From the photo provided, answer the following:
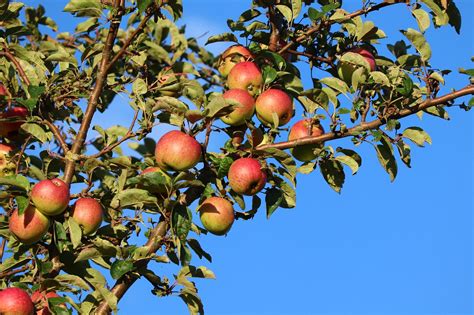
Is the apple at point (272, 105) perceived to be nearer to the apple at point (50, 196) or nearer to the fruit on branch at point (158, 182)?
A: the fruit on branch at point (158, 182)

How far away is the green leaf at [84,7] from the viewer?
4250 millimetres

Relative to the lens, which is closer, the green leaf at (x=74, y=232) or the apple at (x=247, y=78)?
the green leaf at (x=74, y=232)

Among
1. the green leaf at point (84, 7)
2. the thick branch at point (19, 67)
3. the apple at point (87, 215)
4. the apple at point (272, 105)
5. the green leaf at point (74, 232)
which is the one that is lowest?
the green leaf at point (74, 232)

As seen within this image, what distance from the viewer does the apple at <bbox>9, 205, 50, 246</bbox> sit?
3.73 m

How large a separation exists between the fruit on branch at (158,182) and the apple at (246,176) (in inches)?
12.7

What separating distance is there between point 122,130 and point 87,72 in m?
0.43

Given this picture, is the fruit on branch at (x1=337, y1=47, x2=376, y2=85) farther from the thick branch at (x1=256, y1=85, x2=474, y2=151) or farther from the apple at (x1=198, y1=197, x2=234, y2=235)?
the apple at (x1=198, y1=197, x2=234, y2=235)

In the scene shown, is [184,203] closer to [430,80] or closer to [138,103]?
[138,103]

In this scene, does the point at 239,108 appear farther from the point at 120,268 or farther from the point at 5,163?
the point at 5,163

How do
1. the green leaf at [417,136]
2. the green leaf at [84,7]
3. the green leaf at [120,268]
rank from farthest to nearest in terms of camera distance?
the green leaf at [84,7] < the green leaf at [417,136] < the green leaf at [120,268]

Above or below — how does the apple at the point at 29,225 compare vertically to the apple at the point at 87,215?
below

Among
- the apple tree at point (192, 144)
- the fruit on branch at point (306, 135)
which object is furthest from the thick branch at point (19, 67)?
the fruit on branch at point (306, 135)

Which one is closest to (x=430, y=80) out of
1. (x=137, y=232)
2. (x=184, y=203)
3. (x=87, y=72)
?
(x=184, y=203)

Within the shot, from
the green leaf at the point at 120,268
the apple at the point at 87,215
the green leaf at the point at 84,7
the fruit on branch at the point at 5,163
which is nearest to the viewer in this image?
the green leaf at the point at 120,268
